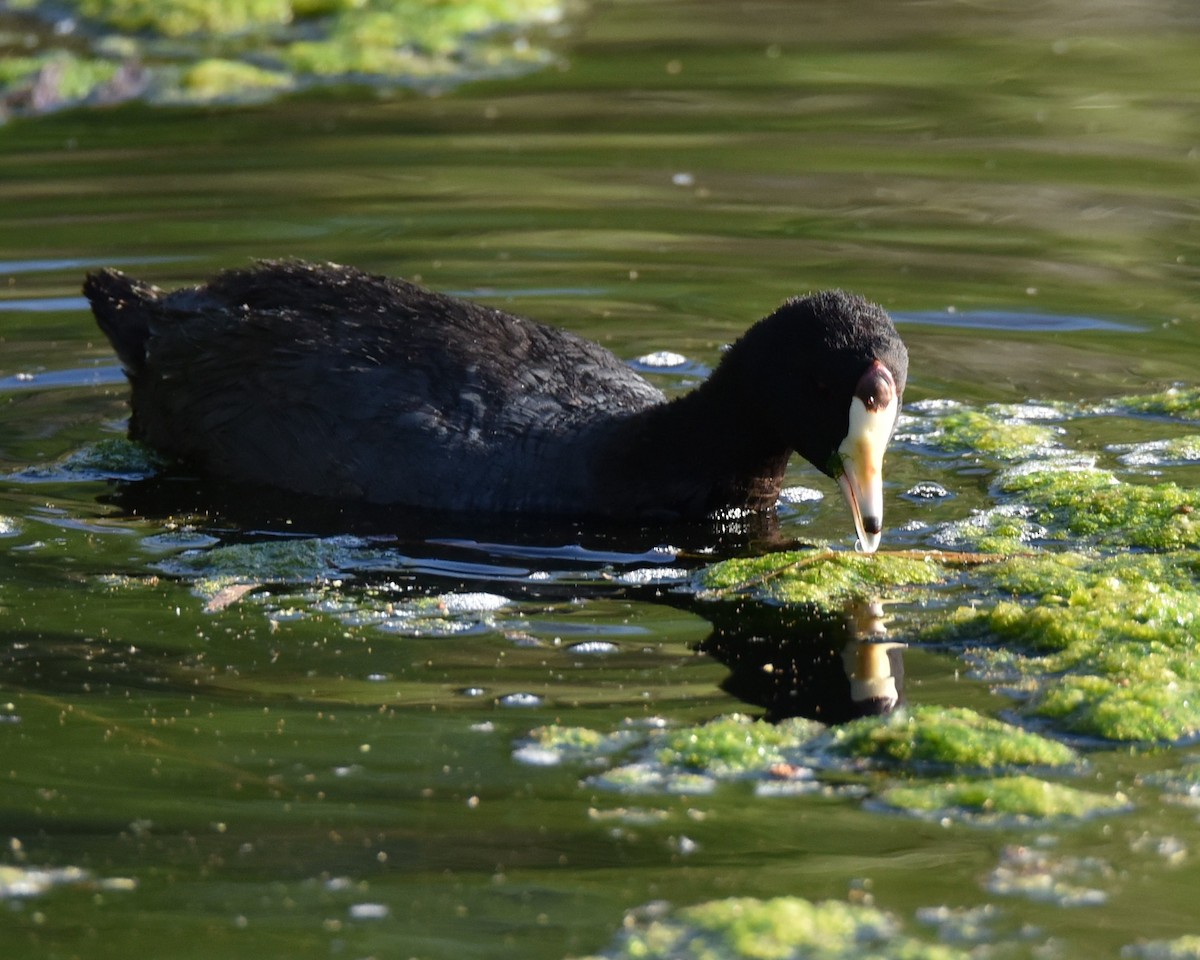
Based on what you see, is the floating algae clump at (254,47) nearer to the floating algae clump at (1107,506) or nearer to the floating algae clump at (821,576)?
the floating algae clump at (1107,506)

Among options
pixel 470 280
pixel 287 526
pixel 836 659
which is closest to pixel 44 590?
pixel 287 526

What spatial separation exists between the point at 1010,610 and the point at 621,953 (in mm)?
2007

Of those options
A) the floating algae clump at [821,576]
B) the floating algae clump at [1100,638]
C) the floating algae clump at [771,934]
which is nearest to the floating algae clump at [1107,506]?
the floating algae clump at [1100,638]

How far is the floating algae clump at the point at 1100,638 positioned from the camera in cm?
456

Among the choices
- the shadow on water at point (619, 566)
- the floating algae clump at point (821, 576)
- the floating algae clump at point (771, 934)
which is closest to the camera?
the floating algae clump at point (771, 934)

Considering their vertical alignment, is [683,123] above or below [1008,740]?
above

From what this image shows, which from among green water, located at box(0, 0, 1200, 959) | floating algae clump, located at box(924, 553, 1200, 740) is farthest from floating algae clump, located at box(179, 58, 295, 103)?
floating algae clump, located at box(924, 553, 1200, 740)

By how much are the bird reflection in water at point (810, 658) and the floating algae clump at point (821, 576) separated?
0.08 meters

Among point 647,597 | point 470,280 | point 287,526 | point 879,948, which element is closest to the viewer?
point 879,948

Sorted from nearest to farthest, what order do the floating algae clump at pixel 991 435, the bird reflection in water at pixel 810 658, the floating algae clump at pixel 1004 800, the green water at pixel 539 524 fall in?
the green water at pixel 539 524 → the floating algae clump at pixel 1004 800 → the bird reflection in water at pixel 810 658 → the floating algae clump at pixel 991 435

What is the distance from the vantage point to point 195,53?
13.3m

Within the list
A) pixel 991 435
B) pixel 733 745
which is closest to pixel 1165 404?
pixel 991 435

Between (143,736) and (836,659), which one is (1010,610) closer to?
(836,659)

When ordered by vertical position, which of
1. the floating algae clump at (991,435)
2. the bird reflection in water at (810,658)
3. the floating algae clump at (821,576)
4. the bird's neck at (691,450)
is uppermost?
the bird's neck at (691,450)
